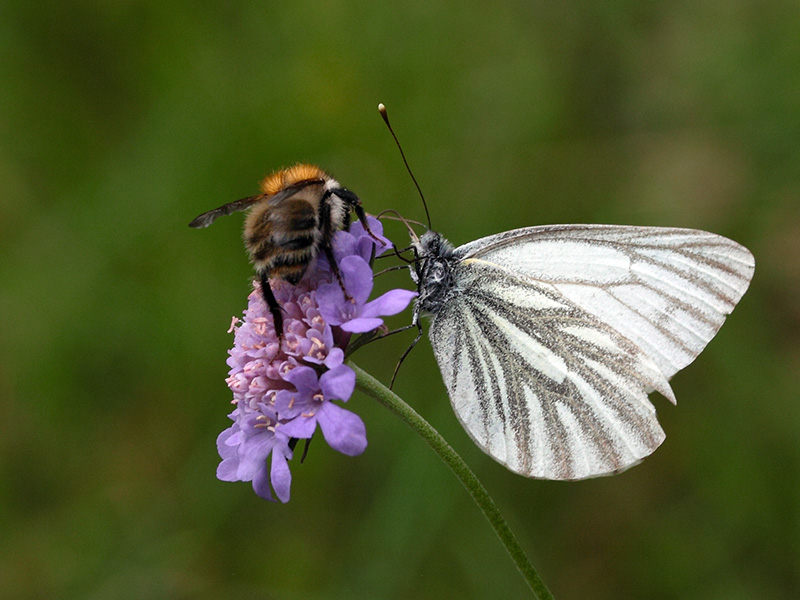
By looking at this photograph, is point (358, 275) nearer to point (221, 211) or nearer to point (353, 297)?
point (353, 297)

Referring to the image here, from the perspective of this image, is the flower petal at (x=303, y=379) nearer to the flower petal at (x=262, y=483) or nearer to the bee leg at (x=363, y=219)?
the flower petal at (x=262, y=483)

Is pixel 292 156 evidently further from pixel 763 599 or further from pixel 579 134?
pixel 763 599

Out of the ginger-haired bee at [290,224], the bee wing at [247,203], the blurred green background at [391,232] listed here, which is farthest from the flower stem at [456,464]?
the blurred green background at [391,232]

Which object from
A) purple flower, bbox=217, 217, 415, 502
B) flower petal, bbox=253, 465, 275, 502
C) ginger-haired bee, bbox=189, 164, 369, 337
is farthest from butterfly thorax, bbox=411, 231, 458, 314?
flower petal, bbox=253, 465, 275, 502

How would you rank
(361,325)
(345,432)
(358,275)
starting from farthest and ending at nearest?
1. (358,275)
2. (361,325)
3. (345,432)

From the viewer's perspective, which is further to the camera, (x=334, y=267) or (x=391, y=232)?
(x=391, y=232)

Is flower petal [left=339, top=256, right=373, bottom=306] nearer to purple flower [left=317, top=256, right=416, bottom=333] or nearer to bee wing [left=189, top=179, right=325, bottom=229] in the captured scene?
purple flower [left=317, top=256, right=416, bottom=333]

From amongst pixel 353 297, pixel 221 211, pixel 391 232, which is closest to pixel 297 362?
pixel 353 297
